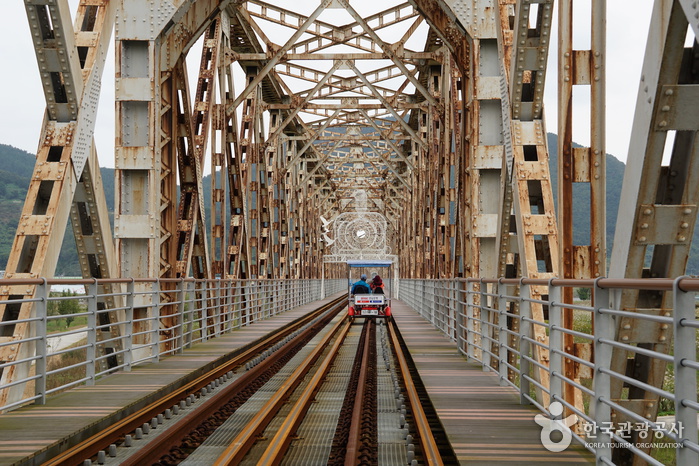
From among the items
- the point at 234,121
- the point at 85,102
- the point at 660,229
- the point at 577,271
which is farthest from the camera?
the point at 234,121

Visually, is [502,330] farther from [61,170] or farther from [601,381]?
[61,170]

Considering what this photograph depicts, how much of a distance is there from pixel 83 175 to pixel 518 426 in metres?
6.78

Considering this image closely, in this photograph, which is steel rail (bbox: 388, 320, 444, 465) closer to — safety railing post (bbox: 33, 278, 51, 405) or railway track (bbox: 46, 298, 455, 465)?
railway track (bbox: 46, 298, 455, 465)

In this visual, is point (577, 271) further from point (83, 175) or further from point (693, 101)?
point (83, 175)

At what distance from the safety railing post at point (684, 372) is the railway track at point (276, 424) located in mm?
2808

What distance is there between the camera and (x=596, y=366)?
4.59 m

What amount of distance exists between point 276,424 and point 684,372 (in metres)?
5.47

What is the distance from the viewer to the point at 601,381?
4.56 meters

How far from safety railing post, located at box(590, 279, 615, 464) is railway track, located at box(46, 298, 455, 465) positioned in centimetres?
167

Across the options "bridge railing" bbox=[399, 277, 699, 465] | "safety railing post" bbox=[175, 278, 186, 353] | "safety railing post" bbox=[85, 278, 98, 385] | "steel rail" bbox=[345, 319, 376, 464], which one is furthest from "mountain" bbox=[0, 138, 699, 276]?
"safety railing post" bbox=[85, 278, 98, 385]

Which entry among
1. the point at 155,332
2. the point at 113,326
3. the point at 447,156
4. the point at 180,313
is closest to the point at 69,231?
the point at 447,156

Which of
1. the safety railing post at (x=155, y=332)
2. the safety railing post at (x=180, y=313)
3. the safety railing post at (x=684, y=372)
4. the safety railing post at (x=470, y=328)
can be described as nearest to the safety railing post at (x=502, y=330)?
the safety railing post at (x=470, y=328)

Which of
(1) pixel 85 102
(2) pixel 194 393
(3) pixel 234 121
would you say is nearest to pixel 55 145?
(1) pixel 85 102

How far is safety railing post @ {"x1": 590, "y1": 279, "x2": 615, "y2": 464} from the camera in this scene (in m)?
4.50
